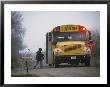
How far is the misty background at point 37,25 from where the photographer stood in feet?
10.3

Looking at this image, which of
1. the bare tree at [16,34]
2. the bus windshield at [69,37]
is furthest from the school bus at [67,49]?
the bare tree at [16,34]

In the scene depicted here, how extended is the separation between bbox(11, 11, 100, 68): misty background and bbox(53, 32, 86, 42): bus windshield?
6 cm

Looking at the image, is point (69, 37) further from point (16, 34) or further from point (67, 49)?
point (16, 34)

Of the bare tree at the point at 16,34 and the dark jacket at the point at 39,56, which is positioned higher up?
the bare tree at the point at 16,34

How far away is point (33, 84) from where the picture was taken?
314 cm

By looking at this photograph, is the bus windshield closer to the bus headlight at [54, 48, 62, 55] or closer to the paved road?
the bus headlight at [54, 48, 62, 55]

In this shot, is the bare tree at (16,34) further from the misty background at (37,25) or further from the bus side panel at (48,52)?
the bus side panel at (48,52)

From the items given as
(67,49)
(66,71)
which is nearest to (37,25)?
(67,49)

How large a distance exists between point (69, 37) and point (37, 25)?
0.24 m

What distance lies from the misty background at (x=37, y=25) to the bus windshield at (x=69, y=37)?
0.06 meters

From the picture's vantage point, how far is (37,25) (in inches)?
124

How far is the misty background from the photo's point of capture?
10.3ft

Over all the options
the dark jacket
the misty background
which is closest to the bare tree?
the misty background

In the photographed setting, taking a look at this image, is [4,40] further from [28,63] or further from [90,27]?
[90,27]
